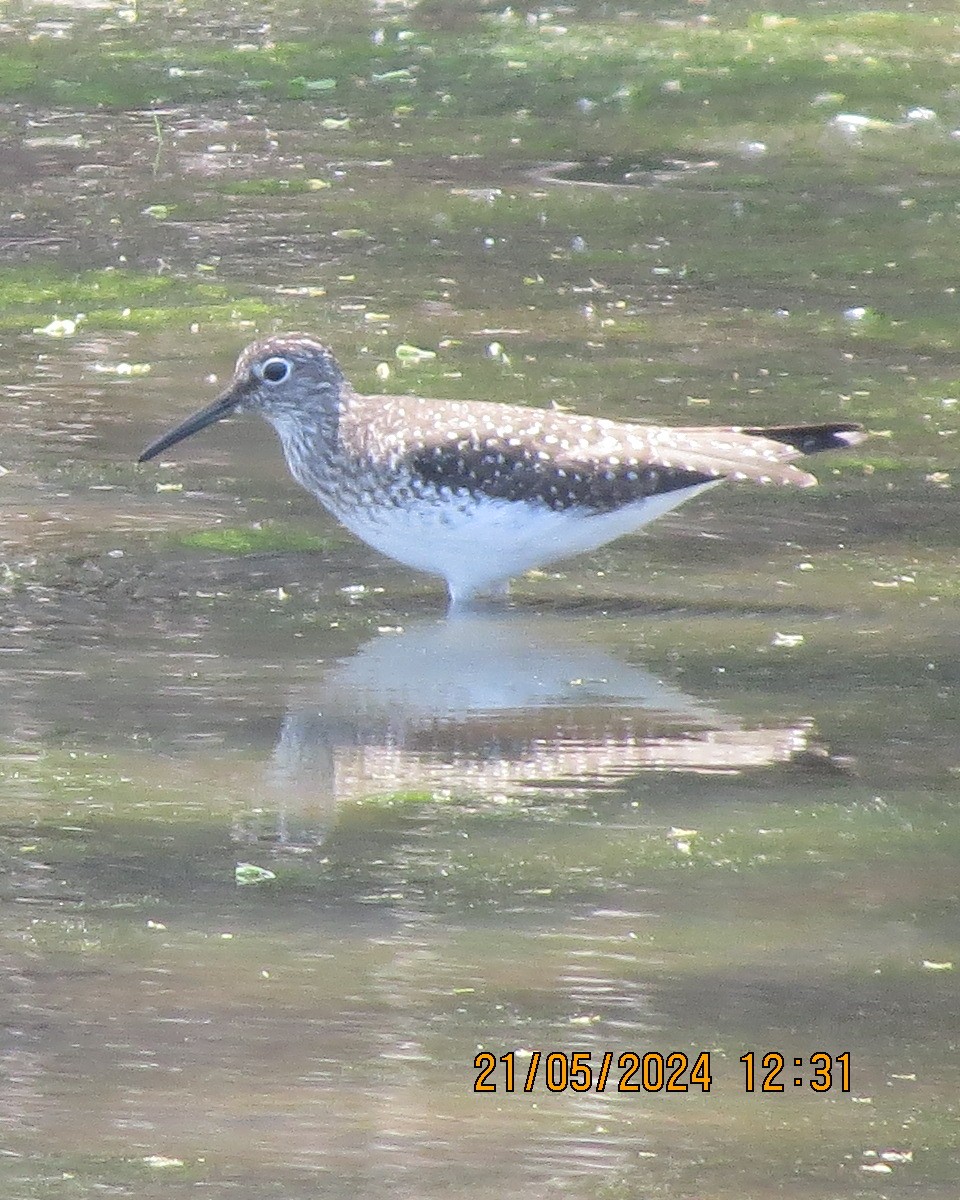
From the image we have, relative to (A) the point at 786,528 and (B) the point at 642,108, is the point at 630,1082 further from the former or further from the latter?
(B) the point at 642,108

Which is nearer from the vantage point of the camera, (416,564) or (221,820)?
(221,820)

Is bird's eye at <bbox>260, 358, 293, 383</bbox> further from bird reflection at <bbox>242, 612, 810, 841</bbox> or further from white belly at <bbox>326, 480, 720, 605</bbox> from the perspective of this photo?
bird reflection at <bbox>242, 612, 810, 841</bbox>

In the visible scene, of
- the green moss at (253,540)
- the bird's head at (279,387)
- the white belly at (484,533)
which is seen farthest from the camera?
the bird's head at (279,387)

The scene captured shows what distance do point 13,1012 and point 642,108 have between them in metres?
11.6

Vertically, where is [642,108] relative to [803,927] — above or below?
below

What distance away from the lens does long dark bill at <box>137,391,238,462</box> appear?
359 inches

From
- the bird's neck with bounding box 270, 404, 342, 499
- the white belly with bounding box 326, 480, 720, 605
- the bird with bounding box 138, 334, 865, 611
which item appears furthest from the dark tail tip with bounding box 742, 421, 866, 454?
the bird's neck with bounding box 270, 404, 342, 499

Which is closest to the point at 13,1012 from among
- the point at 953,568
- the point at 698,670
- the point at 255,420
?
the point at 698,670

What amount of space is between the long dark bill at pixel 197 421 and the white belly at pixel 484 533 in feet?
2.92

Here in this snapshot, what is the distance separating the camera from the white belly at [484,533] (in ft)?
27.3

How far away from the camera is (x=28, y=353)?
11.0m
